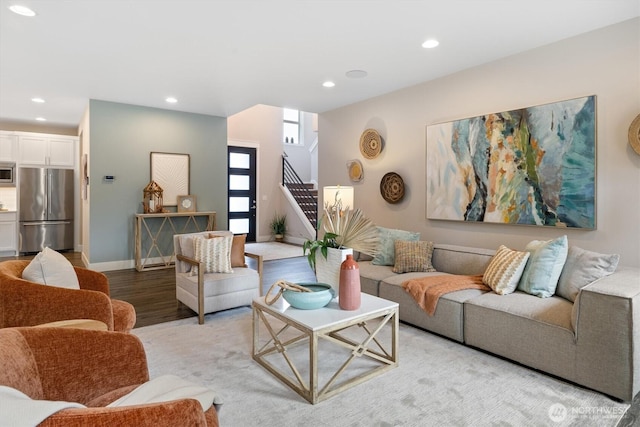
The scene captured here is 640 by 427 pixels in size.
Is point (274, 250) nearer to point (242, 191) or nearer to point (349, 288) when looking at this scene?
point (242, 191)

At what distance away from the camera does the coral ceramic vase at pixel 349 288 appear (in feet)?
7.80

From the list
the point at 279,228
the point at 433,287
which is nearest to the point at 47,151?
the point at 279,228

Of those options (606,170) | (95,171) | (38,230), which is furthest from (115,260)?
(606,170)

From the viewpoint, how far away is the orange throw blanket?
9.91 ft

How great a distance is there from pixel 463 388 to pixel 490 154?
2369mm

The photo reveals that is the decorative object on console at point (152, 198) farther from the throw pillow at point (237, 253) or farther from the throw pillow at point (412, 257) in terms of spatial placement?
the throw pillow at point (412, 257)

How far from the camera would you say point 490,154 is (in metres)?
3.72

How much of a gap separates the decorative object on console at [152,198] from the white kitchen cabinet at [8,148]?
3.09m

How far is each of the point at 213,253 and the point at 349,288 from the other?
1734 millimetres

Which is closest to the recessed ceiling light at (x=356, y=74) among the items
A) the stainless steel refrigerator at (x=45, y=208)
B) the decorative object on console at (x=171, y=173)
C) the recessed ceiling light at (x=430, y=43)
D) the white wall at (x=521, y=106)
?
the white wall at (x=521, y=106)

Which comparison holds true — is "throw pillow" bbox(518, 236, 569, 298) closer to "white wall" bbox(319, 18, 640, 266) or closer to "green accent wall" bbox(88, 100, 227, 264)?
"white wall" bbox(319, 18, 640, 266)

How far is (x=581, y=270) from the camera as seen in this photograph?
265 centimetres

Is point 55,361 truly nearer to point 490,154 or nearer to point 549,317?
point 549,317

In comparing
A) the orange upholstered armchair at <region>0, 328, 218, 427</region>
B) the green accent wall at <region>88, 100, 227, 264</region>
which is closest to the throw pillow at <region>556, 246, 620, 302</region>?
the orange upholstered armchair at <region>0, 328, 218, 427</region>
